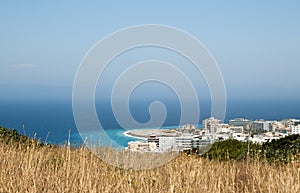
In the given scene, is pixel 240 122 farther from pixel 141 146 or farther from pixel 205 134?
pixel 141 146

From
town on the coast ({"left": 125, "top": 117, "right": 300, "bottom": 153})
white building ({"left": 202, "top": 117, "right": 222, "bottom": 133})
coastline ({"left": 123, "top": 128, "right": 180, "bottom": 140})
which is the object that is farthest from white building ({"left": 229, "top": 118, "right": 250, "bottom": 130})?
coastline ({"left": 123, "top": 128, "right": 180, "bottom": 140})

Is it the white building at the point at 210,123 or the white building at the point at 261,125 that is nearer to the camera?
the white building at the point at 210,123

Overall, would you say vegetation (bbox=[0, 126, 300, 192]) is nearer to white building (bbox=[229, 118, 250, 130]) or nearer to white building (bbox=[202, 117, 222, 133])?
white building (bbox=[202, 117, 222, 133])

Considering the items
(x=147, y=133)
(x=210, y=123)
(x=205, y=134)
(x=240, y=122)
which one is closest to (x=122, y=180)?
(x=147, y=133)

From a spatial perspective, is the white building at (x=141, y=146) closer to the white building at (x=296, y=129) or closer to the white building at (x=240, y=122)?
the white building at (x=240, y=122)

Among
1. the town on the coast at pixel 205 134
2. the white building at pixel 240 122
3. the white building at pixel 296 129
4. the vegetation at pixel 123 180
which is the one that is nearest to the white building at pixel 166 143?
the town on the coast at pixel 205 134

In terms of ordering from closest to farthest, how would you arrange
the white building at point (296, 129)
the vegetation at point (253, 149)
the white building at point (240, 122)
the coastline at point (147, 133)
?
the coastline at point (147, 133) < the vegetation at point (253, 149) < the white building at point (240, 122) < the white building at point (296, 129)

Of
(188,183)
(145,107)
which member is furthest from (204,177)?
(145,107)

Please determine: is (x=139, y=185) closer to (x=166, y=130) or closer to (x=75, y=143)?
(x=166, y=130)

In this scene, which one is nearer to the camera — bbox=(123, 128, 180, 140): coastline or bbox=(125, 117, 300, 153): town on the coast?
bbox=(123, 128, 180, 140): coastline

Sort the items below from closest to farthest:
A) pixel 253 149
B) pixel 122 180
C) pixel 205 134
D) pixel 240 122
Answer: pixel 122 180 < pixel 205 134 < pixel 253 149 < pixel 240 122
